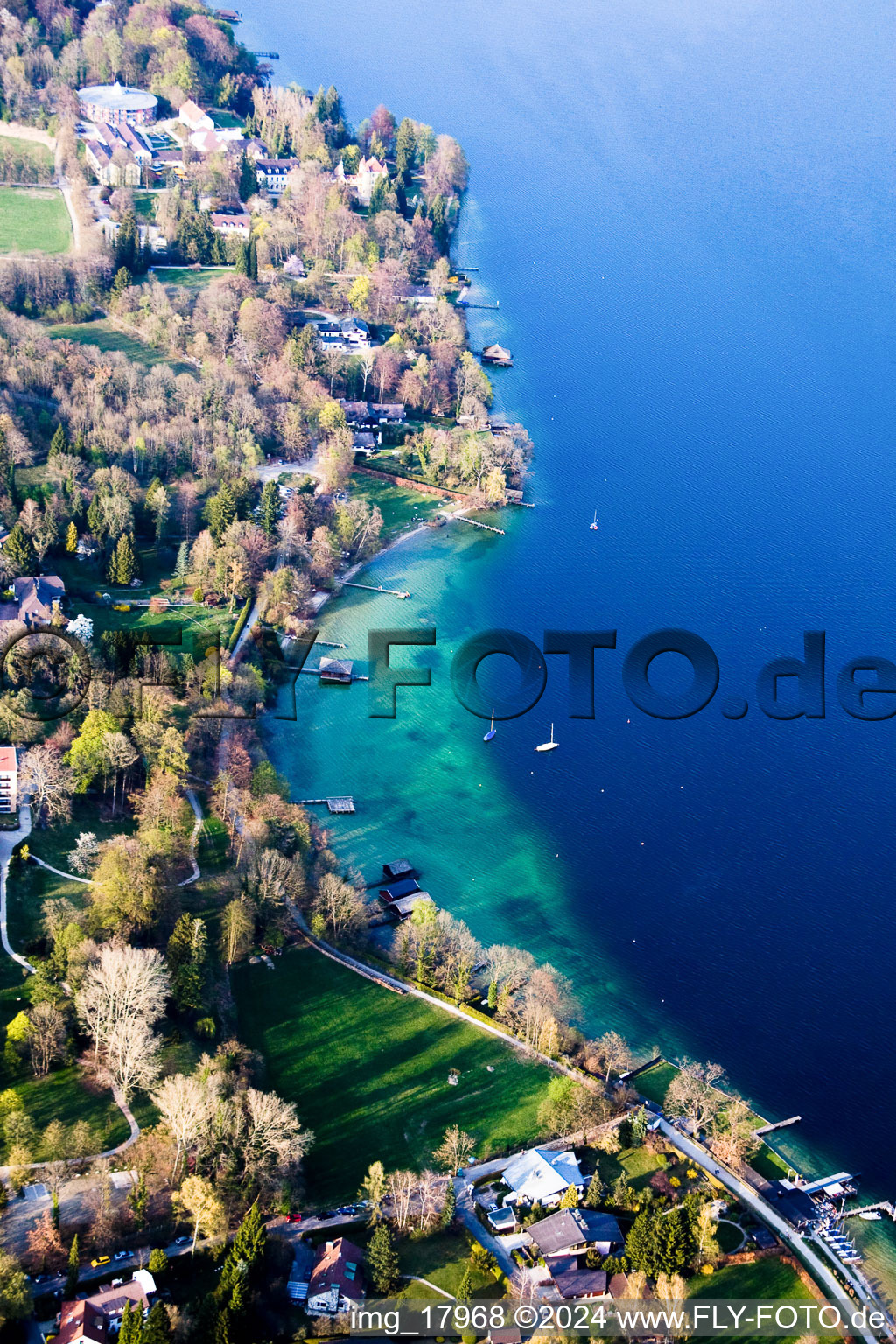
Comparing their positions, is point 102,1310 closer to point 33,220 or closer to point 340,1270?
point 340,1270

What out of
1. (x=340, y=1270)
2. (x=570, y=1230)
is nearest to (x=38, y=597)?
(x=340, y=1270)

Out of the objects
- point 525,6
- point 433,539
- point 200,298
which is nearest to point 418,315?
point 200,298

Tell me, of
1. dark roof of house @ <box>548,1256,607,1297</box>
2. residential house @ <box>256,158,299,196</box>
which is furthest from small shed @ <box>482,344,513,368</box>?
dark roof of house @ <box>548,1256,607,1297</box>

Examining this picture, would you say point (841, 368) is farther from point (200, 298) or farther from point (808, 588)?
point (200, 298)

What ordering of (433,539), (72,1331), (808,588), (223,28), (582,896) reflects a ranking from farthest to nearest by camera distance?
(223,28)
(433,539)
(808,588)
(582,896)
(72,1331)

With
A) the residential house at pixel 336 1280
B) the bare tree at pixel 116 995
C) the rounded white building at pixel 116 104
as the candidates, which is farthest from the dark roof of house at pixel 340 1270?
the rounded white building at pixel 116 104

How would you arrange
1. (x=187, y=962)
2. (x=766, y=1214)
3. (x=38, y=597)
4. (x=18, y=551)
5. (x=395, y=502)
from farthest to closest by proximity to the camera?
(x=395, y=502) → (x=18, y=551) → (x=38, y=597) → (x=187, y=962) → (x=766, y=1214)
